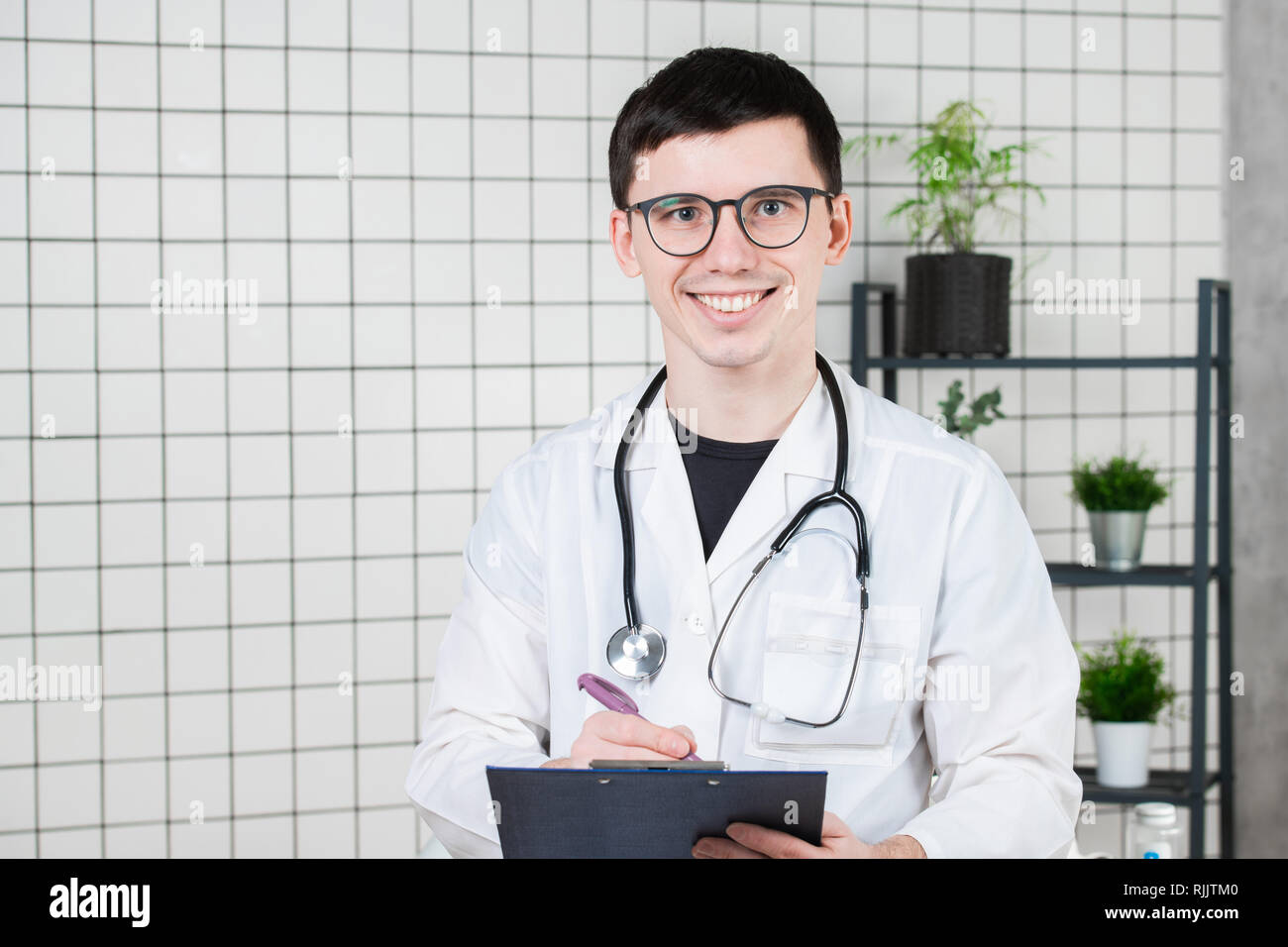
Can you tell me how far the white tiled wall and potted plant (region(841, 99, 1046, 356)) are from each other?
15 centimetres

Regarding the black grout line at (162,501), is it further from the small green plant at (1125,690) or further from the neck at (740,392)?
the small green plant at (1125,690)

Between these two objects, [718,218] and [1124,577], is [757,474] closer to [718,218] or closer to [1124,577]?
[718,218]

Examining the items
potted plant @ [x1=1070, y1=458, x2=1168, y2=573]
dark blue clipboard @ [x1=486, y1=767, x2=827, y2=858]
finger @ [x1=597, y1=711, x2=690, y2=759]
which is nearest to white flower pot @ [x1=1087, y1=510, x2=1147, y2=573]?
potted plant @ [x1=1070, y1=458, x2=1168, y2=573]

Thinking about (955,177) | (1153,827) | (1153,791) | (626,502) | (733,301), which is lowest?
(1153,791)

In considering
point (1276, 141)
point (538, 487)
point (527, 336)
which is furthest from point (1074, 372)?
point (538, 487)

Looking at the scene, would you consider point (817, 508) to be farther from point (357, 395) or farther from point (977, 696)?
point (357, 395)

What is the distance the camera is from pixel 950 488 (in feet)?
A: 4.02

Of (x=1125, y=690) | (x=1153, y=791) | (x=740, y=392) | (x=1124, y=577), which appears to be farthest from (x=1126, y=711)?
(x=740, y=392)

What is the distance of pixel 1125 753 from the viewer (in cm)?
225

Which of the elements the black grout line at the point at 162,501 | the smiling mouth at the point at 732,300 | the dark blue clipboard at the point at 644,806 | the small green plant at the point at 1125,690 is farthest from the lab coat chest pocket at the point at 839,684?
the black grout line at the point at 162,501

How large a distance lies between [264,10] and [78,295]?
29.8 inches

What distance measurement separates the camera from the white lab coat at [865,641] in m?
1.13

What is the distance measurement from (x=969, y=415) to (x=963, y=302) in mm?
271

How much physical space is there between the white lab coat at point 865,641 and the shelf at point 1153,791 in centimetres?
119
